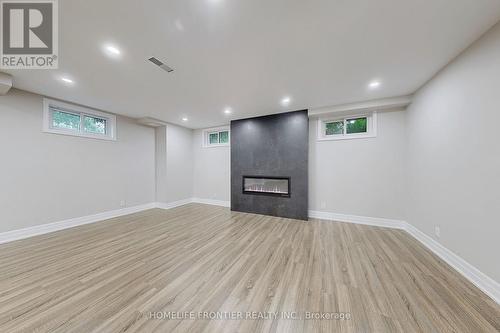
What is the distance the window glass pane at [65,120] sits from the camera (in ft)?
11.7

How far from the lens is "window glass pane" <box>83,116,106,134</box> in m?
4.02

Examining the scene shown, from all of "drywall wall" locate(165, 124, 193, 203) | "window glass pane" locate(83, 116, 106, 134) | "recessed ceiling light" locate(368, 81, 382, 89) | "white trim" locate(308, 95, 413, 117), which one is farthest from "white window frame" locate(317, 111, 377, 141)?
"window glass pane" locate(83, 116, 106, 134)

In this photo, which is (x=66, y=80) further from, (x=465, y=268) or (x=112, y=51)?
(x=465, y=268)

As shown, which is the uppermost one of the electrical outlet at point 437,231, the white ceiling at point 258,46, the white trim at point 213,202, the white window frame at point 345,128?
the white ceiling at point 258,46

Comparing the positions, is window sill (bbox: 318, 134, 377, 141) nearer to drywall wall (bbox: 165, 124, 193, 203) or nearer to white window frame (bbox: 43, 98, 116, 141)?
drywall wall (bbox: 165, 124, 193, 203)

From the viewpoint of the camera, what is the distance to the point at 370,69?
2441 millimetres

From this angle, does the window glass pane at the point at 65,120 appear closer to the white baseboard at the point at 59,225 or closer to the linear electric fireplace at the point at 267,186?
the white baseboard at the point at 59,225

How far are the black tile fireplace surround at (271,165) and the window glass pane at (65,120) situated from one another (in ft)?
12.3

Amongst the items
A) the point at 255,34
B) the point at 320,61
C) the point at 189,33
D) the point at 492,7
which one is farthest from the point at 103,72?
the point at 492,7

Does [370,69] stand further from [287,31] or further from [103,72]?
[103,72]

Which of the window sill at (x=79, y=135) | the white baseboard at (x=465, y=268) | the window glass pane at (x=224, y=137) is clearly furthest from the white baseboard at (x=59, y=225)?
the white baseboard at (x=465, y=268)

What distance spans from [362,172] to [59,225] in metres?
6.70

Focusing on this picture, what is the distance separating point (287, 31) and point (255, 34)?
34 centimetres

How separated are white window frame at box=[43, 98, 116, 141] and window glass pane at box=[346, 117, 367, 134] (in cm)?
609
